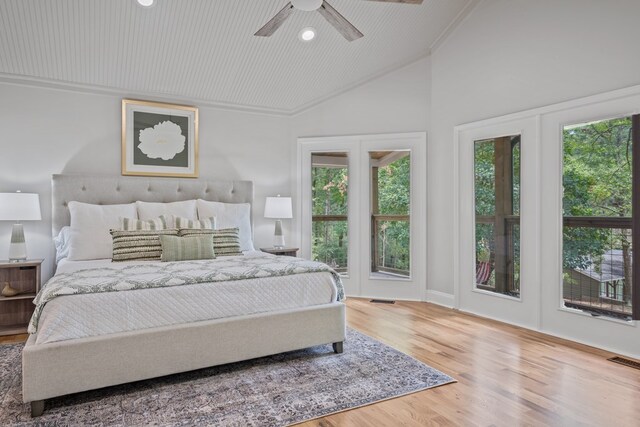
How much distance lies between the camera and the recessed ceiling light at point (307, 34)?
3.99 meters

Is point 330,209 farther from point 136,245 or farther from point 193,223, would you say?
point 136,245

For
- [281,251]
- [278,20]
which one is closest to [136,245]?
[281,251]

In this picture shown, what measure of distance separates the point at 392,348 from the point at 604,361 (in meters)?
1.52

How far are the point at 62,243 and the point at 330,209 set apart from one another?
118 inches

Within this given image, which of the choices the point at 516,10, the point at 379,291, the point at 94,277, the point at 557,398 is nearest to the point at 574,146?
the point at 516,10

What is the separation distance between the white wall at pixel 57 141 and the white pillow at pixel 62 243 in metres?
0.20

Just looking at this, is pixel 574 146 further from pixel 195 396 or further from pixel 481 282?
pixel 195 396

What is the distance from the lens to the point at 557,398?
236 cm

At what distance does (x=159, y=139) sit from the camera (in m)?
4.62

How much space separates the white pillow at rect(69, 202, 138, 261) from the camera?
12.0ft

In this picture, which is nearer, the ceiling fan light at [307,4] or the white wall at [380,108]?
the ceiling fan light at [307,4]

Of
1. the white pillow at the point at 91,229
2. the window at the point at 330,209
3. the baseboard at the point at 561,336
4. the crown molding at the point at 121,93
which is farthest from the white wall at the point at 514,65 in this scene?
the white pillow at the point at 91,229

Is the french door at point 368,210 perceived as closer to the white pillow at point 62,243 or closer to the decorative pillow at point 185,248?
the decorative pillow at point 185,248

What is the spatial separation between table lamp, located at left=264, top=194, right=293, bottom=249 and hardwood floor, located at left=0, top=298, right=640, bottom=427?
149 cm
